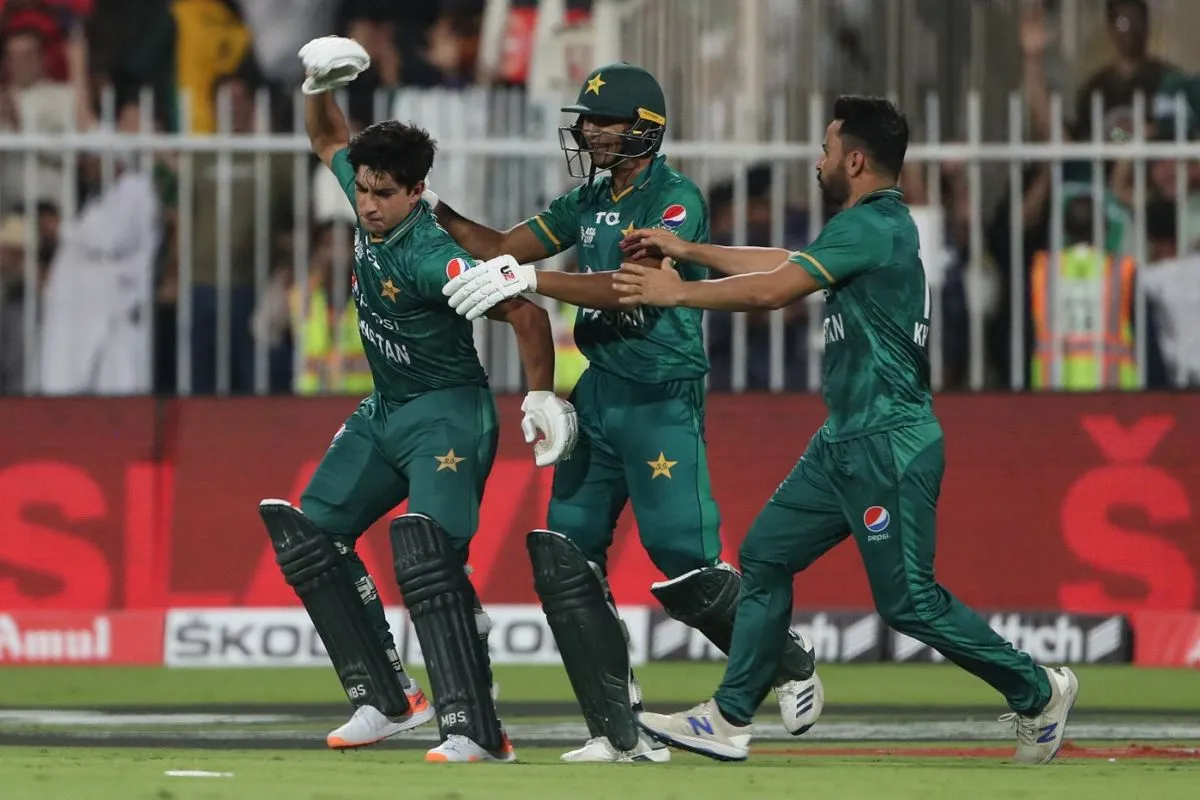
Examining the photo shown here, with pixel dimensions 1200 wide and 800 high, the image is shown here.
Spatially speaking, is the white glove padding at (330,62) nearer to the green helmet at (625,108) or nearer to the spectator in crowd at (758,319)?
the green helmet at (625,108)

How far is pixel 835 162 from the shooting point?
7.59 metres

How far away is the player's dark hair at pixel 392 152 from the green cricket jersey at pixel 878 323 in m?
1.30

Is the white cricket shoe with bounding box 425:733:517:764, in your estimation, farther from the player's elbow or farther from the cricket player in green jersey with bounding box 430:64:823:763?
the player's elbow

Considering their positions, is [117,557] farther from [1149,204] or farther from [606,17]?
[1149,204]

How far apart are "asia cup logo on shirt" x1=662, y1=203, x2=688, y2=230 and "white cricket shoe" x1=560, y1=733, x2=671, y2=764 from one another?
1680mm

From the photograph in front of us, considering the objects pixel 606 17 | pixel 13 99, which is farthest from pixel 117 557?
pixel 606 17

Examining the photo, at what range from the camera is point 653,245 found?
24.8ft

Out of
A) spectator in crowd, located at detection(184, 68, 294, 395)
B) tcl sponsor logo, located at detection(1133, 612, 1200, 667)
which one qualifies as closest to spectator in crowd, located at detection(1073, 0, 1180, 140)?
tcl sponsor logo, located at detection(1133, 612, 1200, 667)

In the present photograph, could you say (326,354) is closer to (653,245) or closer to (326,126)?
(326,126)

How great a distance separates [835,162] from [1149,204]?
4915mm

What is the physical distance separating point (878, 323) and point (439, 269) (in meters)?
1.39

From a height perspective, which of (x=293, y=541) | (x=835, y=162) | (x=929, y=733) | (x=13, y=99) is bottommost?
(x=929, y=733)

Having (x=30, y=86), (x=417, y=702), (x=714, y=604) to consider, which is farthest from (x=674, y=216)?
(x=30, y=86)

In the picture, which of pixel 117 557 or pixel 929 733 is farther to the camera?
pixel 117 557
